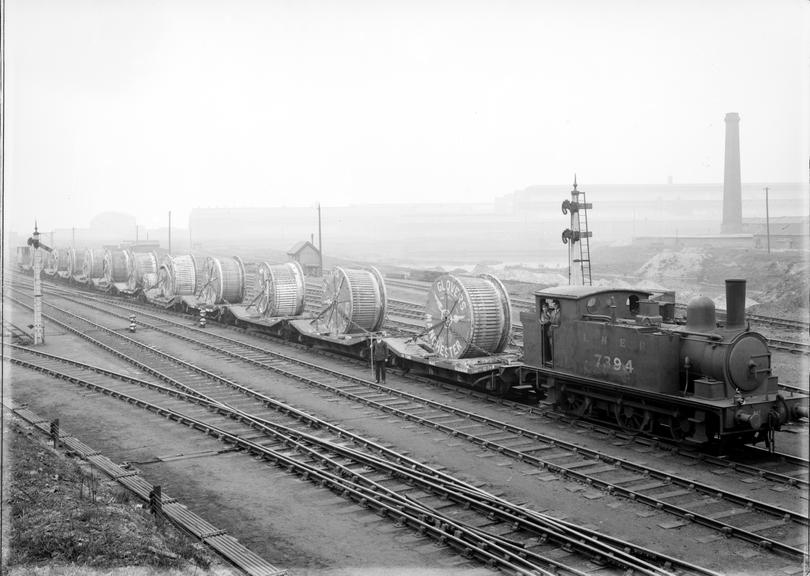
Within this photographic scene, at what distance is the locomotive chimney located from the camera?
11.8 meters

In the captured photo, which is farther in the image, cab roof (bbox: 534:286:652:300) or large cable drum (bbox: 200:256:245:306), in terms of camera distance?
large cable drum (bbox: 200:256:245:306)

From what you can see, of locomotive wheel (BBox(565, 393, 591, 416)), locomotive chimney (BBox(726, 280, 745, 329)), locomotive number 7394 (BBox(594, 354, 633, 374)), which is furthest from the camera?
locomotive wheel (BBox(565, 393, 591, 416))

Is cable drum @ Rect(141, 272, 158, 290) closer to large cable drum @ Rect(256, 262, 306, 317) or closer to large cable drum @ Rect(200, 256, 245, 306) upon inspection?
large cable drum @ Rect(200, 256, 245, 306)

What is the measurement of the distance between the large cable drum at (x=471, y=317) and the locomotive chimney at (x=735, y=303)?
638cm

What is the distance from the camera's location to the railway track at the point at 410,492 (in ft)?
28.0

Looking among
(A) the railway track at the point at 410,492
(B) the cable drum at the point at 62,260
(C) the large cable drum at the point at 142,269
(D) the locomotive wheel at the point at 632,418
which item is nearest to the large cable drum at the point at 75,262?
(B) the cable drum at the point at 62,260

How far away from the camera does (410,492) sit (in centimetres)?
1098

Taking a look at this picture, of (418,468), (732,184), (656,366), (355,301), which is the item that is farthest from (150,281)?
(732,184)

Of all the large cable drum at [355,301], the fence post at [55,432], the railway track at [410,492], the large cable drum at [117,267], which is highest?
the large cable drum at [117,267]

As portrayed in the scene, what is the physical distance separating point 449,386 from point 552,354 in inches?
148

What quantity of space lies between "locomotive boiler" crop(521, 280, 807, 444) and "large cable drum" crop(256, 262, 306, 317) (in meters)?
12.4

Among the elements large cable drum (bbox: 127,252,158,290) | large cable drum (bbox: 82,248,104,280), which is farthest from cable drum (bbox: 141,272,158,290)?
large cable drum (bbox: 82,248,104,280)

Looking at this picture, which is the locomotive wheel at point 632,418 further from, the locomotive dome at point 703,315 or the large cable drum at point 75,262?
the large cable drum at point 75,262

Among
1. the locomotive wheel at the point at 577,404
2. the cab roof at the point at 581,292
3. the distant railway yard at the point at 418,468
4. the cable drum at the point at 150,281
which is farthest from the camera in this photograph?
the cable drum at the point at 150,281
